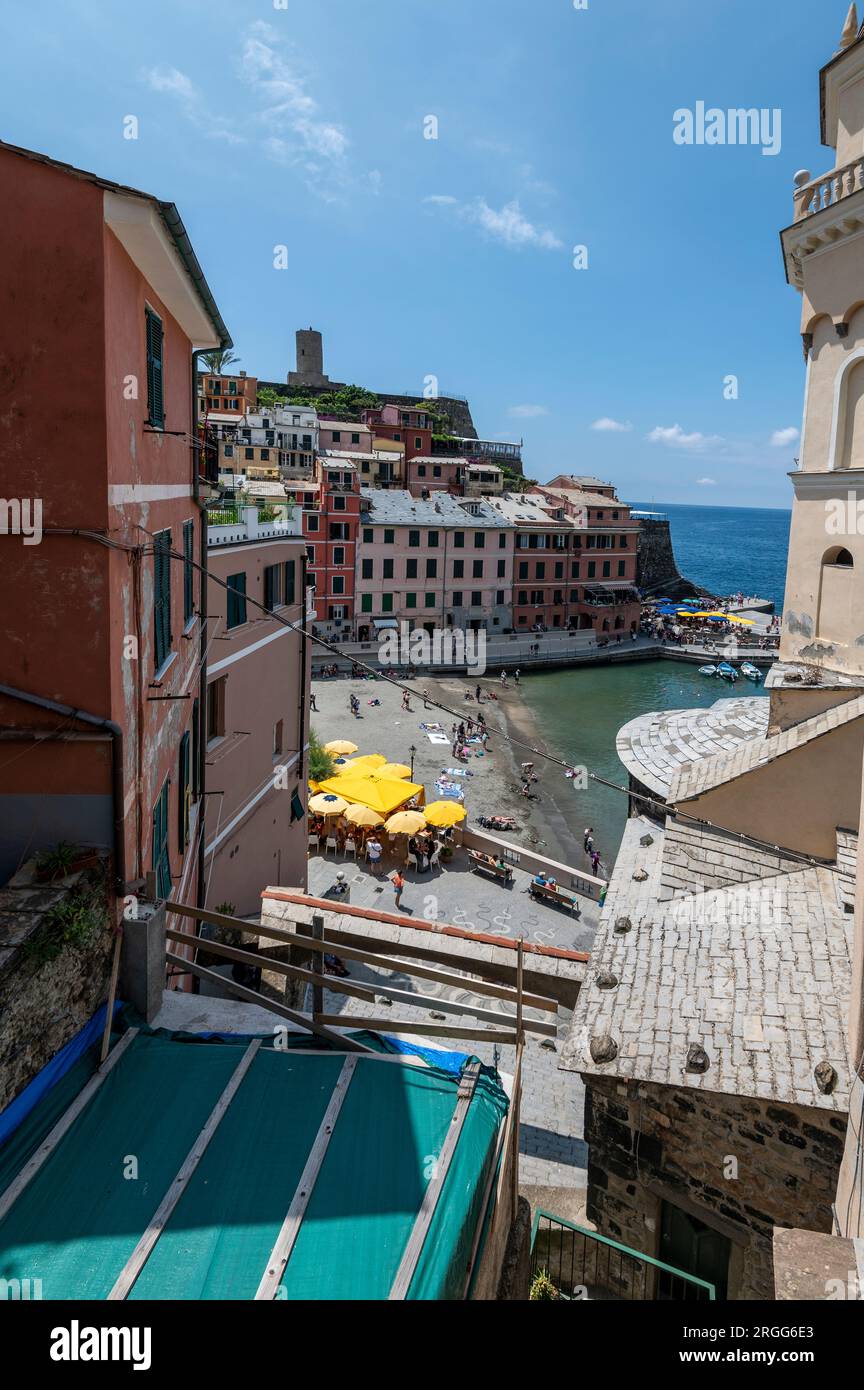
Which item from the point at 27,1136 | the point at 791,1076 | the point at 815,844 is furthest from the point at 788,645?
the point at 27,1136

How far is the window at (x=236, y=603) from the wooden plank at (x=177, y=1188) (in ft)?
32.4

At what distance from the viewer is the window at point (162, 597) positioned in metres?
8.41

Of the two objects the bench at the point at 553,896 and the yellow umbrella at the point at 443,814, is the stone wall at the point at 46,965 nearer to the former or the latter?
the bench at the point at 553,896

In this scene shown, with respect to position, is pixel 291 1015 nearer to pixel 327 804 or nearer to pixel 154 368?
pixel 154 368

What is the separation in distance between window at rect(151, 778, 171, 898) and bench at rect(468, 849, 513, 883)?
1854cm

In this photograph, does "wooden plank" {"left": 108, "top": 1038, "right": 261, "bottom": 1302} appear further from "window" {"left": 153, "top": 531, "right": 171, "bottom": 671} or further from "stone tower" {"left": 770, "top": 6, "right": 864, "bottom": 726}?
"stone tower" {"left": 770, "top": 6, "right": 864, "bottom": 726}

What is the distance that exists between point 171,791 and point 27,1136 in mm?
5004

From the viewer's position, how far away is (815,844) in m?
13.6

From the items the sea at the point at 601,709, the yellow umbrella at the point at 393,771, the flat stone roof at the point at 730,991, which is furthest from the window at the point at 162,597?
the sea at the point at 601,709

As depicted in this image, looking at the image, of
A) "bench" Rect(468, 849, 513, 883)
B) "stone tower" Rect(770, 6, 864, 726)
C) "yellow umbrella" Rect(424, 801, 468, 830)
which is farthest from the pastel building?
"stone tower" Rect(770, 6, 864, 726)

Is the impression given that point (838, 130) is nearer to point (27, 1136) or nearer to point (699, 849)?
point (699, 849)

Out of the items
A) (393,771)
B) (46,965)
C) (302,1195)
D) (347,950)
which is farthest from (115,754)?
(393,771)

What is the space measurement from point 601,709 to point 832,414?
42.5 meters

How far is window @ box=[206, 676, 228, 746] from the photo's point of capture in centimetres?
1474
